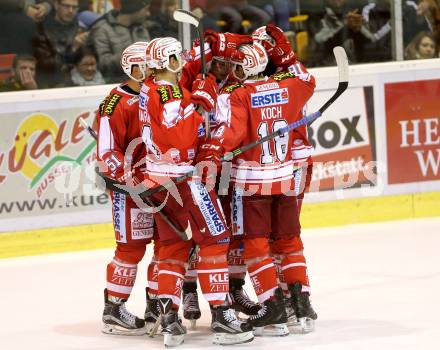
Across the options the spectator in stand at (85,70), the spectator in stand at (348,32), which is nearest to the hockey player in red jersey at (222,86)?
the spectator in stand at (85,70)

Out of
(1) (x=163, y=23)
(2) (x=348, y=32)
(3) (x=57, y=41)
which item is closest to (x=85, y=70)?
(3) (x=57, y=41)

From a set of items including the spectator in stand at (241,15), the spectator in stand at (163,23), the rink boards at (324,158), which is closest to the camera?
the rink boards at (324,158)

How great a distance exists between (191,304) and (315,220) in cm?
249

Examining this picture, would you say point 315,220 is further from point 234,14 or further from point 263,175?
point 263,175

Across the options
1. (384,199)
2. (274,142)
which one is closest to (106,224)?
(384,199)

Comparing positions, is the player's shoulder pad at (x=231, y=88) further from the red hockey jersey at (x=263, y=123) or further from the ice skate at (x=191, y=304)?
the ice skate at (x=191, y=304)

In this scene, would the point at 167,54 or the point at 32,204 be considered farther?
the point at 32,204

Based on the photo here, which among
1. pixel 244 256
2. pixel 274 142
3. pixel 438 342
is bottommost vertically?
pixel 438 342

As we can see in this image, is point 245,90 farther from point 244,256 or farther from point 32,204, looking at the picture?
point 32,204

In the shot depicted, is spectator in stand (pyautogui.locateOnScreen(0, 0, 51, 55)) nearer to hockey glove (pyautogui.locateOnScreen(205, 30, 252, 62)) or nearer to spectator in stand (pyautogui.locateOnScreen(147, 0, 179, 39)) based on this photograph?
spectator in stand (pyautogui.locateOnScreen(147, 0, 179, 39))

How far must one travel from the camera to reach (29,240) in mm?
7559

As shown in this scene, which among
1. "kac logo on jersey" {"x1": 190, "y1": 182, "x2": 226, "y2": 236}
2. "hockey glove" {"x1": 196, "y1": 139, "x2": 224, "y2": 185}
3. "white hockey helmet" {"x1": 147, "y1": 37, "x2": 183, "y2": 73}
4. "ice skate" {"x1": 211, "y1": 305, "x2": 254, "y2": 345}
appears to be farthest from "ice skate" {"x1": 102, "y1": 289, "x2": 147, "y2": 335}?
"white hockey helmet" {"x1": 147, "y1": 37, "x2": 183, "y2": 73}

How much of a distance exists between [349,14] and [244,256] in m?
3.56

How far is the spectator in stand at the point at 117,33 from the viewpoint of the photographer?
802cm
